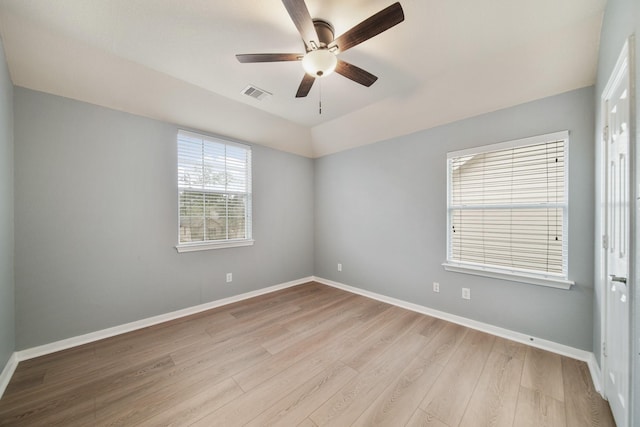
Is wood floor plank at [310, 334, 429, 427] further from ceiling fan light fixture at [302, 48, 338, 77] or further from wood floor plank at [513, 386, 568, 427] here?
ceiling fan light fixture at [302, 48, 338, 77]

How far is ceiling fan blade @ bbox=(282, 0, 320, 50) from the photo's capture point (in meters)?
1.31

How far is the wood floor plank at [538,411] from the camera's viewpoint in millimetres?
1469

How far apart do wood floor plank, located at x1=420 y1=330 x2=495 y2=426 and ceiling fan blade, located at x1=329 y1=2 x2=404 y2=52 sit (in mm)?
2502

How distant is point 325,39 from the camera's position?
182 cm

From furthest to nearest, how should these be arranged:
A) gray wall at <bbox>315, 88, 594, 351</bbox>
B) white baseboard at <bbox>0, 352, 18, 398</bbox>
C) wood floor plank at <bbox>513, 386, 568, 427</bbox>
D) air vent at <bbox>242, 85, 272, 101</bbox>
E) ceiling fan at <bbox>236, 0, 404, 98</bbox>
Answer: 1. air vent at <bbox>242, 85, 272, 101</bbox>
2. gray wall at <bbox>315, 88, 594, 351</bbox>
3. white baseboard at <bbox>0, 352, 18, 398</bbox>
4. wood floor plank at <bbox>513, 386, 568, 427</bbox>
5. ceiling fan at <bbox>236, 0, 404, 98</bbox>

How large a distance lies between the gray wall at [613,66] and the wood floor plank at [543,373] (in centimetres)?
31

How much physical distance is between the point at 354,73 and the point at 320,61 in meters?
0.41

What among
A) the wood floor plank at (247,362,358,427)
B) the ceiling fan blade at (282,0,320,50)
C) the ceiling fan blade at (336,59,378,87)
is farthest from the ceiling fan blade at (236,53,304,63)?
the wood floor plank at (247,362,358,427)

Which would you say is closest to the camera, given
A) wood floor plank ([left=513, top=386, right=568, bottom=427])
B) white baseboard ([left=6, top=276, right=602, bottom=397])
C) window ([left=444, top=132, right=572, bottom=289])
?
wood floor plank ([left=513, top=386, right=568, bottom=427])

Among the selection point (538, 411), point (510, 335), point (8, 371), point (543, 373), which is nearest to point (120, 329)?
point (8, 371)

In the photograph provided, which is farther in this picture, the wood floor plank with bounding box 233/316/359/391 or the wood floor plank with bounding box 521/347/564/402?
the wood floor plank with bounding box 233/316/359/391

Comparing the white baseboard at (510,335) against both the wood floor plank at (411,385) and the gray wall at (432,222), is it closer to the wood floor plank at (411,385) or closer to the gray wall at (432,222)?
the gray wall at (432,222)

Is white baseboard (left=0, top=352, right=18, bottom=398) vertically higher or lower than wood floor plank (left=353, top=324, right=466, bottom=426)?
higher

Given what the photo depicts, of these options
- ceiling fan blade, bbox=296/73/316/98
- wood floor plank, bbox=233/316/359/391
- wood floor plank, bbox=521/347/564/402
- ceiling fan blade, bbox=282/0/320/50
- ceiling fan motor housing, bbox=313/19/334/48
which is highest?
ceiling fan motor housing, bbox=313/19/334/48
